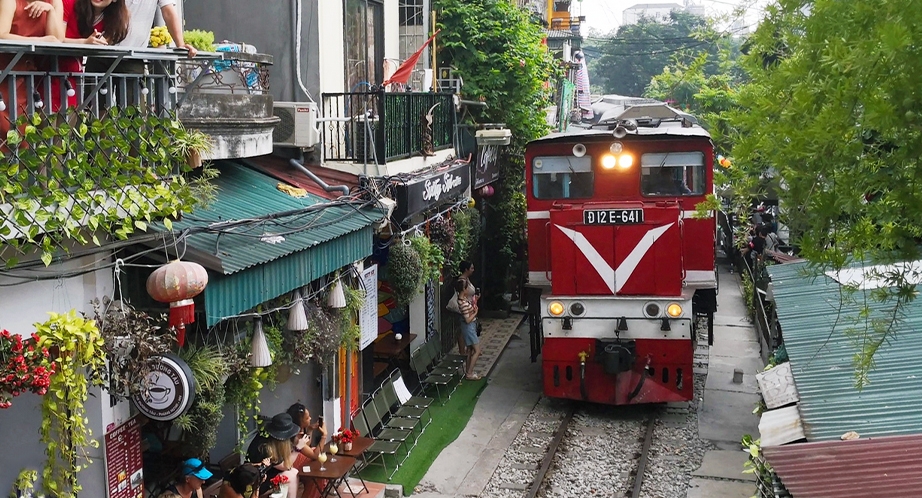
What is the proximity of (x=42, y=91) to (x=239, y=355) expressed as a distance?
303cm

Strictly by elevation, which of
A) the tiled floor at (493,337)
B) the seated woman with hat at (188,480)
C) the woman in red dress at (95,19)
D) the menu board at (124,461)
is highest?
the woman in red dress at (95,19)

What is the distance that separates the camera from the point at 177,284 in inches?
240

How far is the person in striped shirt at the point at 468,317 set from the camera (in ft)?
46.6

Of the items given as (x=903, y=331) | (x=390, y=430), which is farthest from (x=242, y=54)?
(x=903, y=331)

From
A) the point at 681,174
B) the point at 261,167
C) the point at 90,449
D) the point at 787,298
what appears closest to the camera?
the point at 90,449

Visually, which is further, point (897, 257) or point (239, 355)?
point (239, 355)

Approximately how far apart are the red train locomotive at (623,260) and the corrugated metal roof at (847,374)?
2074 millimetres

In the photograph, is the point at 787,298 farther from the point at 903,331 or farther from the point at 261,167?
the point at 261,167

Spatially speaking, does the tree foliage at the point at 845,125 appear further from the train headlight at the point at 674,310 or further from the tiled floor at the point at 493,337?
the tiled floor at the point at 493,337

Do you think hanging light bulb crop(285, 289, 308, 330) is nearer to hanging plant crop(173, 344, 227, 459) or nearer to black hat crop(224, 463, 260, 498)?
hanging plant crop(173, 344, 227, 459)

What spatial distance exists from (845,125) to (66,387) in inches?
178

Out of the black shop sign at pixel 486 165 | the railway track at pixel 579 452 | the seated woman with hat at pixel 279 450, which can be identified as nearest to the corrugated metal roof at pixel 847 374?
the railway track at pixel 579 452

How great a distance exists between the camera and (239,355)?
781 centimetres

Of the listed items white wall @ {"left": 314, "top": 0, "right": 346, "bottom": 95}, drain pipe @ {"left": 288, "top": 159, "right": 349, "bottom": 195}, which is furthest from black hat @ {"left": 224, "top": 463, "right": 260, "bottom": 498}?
white wall @ {"left": 314, "top": 0, "right": 346, "bottom": 95}
